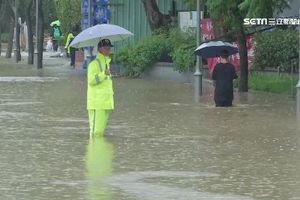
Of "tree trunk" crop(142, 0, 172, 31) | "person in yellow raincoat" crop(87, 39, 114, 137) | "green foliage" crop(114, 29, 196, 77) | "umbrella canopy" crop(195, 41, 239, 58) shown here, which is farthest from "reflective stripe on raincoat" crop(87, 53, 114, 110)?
"tree trunk" crop(142, 0, 172, 31)

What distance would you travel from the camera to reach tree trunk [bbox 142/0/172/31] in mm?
38166

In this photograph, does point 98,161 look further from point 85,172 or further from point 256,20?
point 256,20

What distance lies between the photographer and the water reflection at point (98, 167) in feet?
33.1

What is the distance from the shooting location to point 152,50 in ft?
119

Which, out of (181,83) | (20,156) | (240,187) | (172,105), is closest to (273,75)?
(181,83)

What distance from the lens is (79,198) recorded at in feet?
31.9

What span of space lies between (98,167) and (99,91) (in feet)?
11.4

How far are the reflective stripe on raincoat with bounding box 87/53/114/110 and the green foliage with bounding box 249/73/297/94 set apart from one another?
10981mm

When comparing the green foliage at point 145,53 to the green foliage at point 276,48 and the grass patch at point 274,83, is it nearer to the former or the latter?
the green foliage at point 276,48

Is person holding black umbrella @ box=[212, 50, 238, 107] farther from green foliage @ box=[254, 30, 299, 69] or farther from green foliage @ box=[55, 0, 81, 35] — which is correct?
green foliage @ box=[55, 0, 81, 35]

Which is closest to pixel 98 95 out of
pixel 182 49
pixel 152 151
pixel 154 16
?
pixel 152 151

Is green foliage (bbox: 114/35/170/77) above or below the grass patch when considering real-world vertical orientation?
above

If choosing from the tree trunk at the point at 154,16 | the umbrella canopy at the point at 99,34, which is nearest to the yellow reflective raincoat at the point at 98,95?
the umbrella canopy at the point at 99,34

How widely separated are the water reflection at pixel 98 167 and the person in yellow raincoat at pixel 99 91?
28 cm
